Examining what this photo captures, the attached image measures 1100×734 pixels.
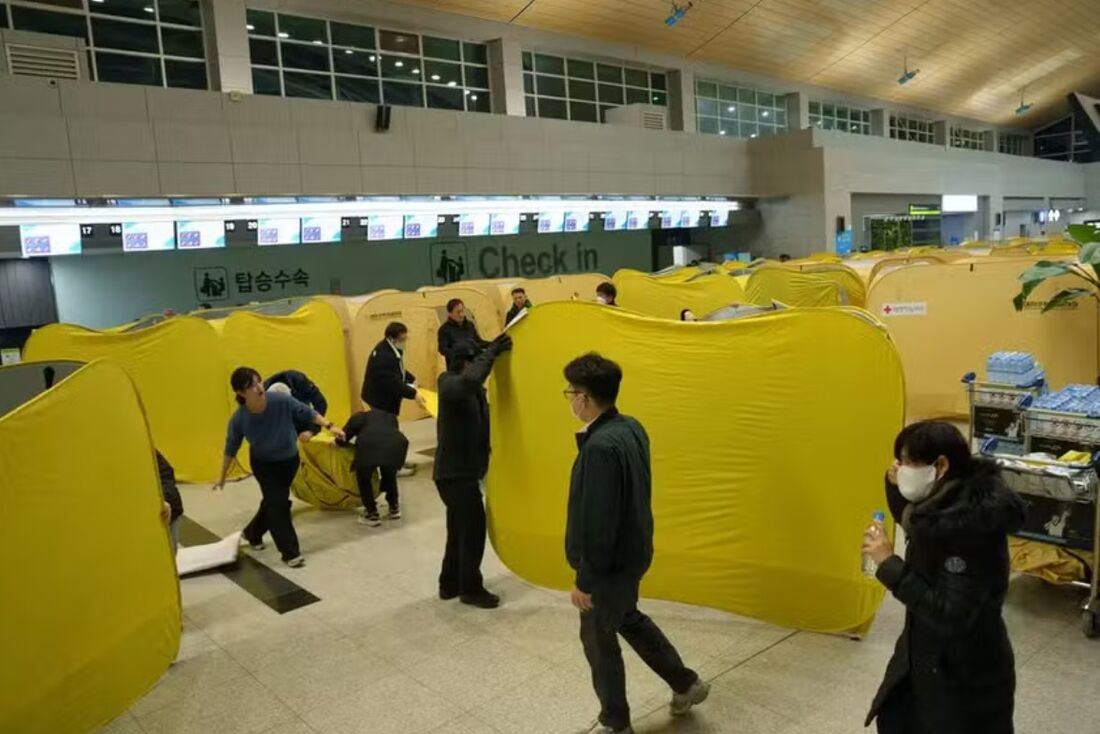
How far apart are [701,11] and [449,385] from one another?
17.5 metres

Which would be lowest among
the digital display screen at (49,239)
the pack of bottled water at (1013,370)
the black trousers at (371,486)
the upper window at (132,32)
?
the black trousers at (371,486)

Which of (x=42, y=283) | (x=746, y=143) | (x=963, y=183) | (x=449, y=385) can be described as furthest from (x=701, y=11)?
(x=449, y=385)

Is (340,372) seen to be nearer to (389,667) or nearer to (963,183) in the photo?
(389,667)

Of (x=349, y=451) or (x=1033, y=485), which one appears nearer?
(x=1033, y=485)

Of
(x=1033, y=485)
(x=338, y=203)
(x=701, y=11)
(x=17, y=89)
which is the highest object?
(x=701, y=11)

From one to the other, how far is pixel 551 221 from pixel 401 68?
457cm

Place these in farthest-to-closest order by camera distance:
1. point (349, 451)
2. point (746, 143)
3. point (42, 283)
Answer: point (746, 143) → point (42, 283) → point (349, 451)

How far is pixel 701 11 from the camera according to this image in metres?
19.2

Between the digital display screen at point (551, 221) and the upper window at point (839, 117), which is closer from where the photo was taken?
the digital display screen at point (551, 221)

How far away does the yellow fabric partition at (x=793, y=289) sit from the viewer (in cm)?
948

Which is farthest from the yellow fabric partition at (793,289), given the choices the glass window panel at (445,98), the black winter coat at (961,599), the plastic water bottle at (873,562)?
the glass window panel at (445,98)

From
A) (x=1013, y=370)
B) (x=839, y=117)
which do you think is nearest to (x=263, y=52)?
(x=1013, y=370)

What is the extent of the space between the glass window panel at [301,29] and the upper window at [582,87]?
518 centimetres

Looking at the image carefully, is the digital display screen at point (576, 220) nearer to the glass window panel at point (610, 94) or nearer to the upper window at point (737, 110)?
the glass window panel at point (610, 94)
